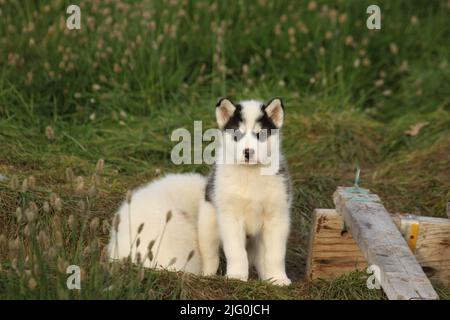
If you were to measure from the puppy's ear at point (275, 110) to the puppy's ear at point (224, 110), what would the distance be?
0.24 m

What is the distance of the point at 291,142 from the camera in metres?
8.26

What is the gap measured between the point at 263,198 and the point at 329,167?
2.34 meters

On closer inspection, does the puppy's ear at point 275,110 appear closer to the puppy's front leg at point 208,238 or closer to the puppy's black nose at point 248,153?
the puppy's black nose at point 248,153

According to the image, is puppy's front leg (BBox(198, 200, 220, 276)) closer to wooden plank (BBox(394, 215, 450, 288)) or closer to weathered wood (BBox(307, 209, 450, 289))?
weathered wood (BBox(307, 209, 450, 289))

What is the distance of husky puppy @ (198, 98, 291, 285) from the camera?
5676mm

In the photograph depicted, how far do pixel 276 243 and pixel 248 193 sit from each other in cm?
43

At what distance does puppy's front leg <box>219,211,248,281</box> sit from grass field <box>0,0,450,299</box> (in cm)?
100

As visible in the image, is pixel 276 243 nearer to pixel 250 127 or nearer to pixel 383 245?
pixel 250 127

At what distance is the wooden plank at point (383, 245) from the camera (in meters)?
4.55

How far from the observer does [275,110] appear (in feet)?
18.8

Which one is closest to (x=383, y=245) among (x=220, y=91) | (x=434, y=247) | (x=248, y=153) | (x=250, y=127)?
(x=434, y=247)

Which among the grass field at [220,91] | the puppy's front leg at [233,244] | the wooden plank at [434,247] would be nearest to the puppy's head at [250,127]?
the puppy's front leg at [233,244]

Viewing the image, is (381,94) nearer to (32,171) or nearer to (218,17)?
(218,17)
